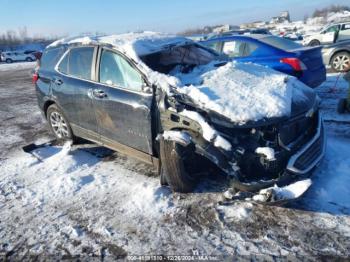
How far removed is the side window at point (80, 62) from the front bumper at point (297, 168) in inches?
104

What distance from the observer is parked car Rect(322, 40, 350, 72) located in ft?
34.4

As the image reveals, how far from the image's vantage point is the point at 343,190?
3.66m

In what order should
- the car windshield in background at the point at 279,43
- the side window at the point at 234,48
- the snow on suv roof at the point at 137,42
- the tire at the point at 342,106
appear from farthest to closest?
the side window at the point at 234,48 → the car windshield in background at the point at 279,43 → the tire at the point at 342,106 → the snow on suv roof at the point at 137,42

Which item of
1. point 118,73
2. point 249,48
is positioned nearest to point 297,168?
point 118,73

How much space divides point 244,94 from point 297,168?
970 millimetres

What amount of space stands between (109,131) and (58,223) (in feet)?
4.65

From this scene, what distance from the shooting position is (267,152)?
3.25 meters

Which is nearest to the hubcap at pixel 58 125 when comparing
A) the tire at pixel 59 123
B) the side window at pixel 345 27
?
the tire at pixel 59 123

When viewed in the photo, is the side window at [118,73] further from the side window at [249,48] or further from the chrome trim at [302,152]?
the side window at [249,48]

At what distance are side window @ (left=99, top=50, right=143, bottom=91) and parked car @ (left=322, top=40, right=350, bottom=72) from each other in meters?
8.51

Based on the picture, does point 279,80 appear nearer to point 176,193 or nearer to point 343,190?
point 343,190

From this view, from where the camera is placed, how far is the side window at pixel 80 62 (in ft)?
15.4

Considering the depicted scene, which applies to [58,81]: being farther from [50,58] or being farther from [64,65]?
[50,58]

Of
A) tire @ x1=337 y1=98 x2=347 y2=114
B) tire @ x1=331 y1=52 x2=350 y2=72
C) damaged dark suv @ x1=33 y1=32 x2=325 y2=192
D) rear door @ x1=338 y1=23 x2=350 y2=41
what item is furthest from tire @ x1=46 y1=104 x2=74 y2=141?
rear door @ x1=338 y1=23 x2=350 y2=41
